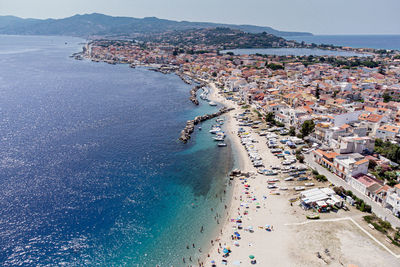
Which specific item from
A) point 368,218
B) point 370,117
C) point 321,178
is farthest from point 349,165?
point 370,117

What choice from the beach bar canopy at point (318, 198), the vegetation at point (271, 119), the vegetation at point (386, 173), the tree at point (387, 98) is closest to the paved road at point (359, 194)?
the beach bar canopy at point (318, 198)

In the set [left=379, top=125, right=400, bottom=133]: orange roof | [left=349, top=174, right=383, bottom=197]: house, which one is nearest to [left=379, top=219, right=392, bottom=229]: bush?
[left=349, top=174, right=383, bottom=197]: house

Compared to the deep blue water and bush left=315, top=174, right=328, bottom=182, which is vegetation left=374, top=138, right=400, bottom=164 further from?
the deep blue water

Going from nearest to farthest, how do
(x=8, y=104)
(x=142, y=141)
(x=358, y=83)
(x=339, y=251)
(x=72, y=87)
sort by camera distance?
(x=339, y=251)
(x=142, y=141)
(x=8, y=104)
(x=358, y=83)
(x=72, y=87)

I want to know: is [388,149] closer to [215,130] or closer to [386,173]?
[386,173]

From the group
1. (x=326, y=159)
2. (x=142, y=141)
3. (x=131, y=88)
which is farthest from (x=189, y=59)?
(x=326, y=159)

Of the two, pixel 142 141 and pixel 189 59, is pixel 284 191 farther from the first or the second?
pixel 189 59
